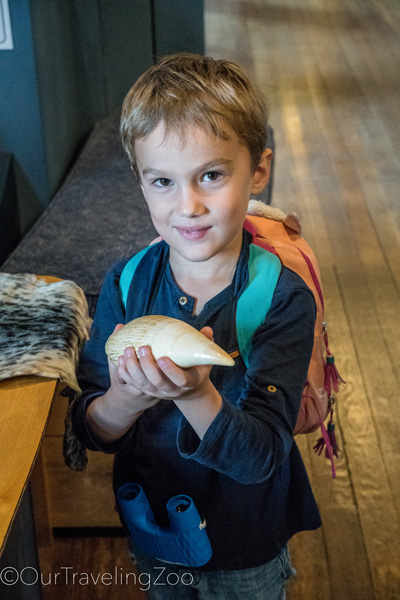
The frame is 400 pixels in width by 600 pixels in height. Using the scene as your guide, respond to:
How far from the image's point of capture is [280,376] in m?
0.96

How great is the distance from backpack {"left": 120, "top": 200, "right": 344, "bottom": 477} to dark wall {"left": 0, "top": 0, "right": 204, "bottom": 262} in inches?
69.9

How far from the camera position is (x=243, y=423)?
2.94 ft

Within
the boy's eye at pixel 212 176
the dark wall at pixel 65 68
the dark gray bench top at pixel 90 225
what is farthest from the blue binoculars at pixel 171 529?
the dark wall at pixel 65 68

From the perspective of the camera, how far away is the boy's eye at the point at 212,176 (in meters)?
0.94

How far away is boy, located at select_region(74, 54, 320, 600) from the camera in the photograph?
916 millimetres

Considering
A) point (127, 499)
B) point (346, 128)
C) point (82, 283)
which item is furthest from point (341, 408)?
point (346, 128)

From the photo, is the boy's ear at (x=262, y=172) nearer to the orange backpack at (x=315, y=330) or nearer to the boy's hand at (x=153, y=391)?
the orange backpack at (x=315, y=330)

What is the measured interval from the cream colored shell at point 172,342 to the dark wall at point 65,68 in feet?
7.07

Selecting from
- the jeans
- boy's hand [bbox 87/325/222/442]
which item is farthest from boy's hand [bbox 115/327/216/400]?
the jeans

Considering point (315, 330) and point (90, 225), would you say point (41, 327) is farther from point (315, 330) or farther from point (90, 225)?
point (90, 225)

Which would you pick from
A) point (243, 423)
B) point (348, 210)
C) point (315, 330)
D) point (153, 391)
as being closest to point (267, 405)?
point (243, 423)

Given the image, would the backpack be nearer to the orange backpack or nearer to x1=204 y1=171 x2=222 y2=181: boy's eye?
the orange backpack

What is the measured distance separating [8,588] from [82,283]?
132 cm

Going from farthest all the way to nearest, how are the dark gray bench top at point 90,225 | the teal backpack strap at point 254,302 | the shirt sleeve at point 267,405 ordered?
1. the dark gray bench top at point 90,225
2. the teal backpack strap at point 254,302
3. the shirt sleeve at point 267,405
